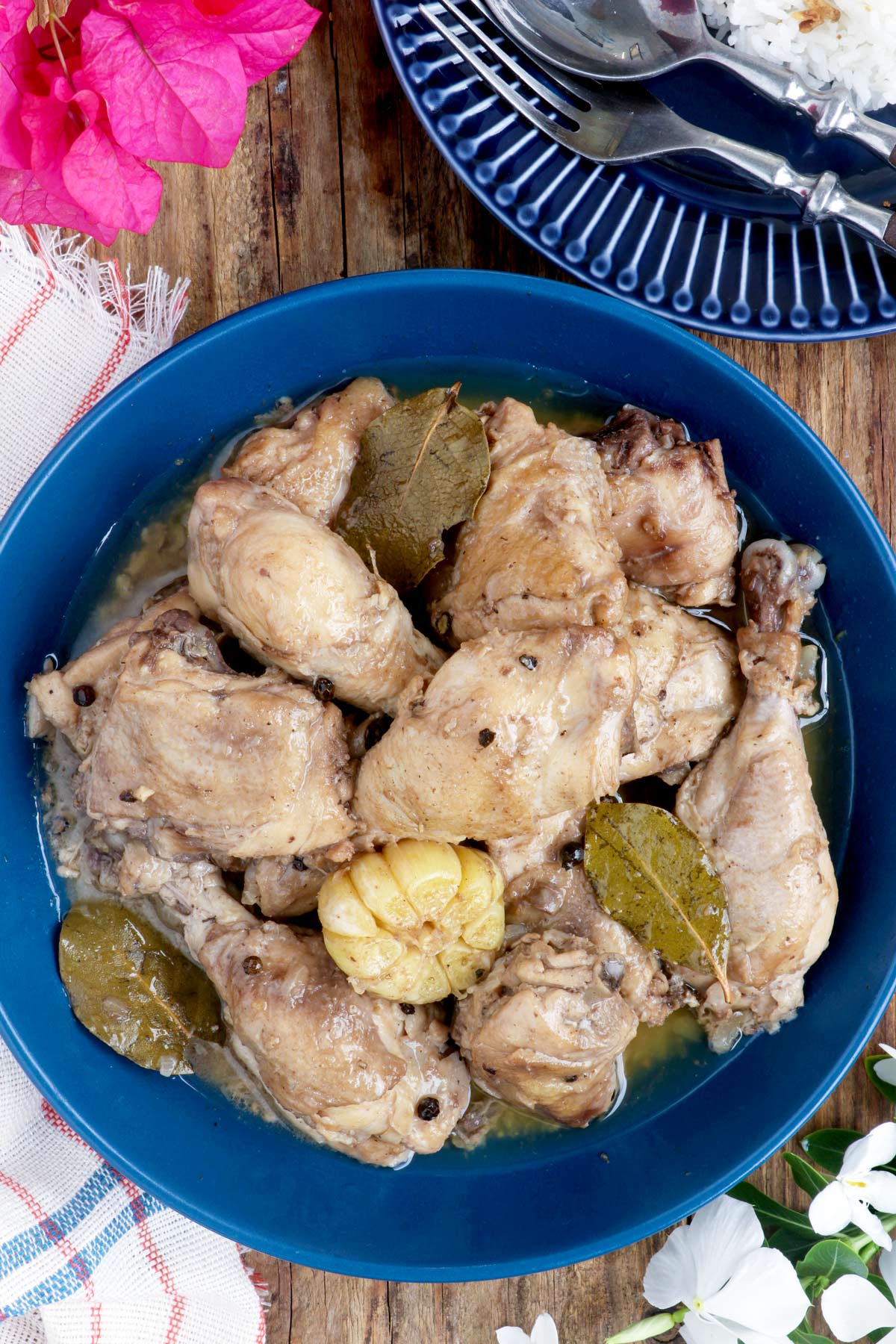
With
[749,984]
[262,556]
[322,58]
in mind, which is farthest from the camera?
[322,58]

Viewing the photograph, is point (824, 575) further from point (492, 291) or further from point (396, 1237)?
point (396, 1237)

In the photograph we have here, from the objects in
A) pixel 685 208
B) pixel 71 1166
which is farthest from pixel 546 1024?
pixel 685 208

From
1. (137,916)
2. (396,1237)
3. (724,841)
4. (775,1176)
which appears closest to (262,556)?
(137,916)

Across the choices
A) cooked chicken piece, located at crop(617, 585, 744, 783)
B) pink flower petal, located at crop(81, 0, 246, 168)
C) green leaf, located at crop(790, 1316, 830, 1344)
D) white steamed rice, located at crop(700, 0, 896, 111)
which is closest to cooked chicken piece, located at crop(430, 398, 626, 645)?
cooked chicken piece, located at crop(617, 585, 744, 783)

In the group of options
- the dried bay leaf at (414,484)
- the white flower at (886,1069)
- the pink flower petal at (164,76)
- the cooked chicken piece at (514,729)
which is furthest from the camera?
the white flower at (886,1069)

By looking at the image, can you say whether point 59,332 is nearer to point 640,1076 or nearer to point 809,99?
point 809,99

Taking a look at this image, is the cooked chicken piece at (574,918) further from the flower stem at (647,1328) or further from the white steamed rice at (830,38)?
the white steamed rice at (830,38)

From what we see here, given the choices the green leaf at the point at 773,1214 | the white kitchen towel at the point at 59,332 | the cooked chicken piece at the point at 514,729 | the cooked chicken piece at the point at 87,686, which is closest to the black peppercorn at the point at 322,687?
the cooked chicken piece at the point at 514,729
